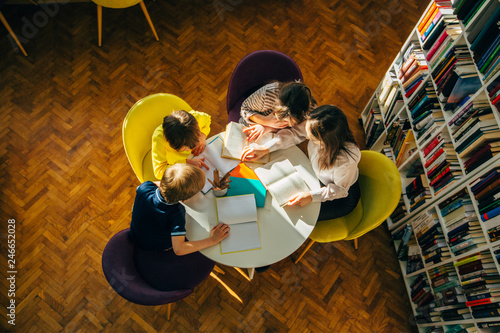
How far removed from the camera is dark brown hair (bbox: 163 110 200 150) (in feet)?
6.17

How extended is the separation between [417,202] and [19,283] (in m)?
3.08

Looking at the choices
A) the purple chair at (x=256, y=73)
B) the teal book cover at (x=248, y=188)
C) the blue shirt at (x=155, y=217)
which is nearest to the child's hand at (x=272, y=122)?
the purple chair at (x=256, y=73)

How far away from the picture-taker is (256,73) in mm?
2400

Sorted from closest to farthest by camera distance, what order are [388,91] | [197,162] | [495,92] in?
1. [495,92]
2. [197,162]
3. [388,91]

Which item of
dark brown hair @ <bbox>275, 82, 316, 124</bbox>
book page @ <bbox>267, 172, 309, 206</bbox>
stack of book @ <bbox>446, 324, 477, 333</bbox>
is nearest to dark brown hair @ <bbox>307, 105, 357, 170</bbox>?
dark brown hair @ <bbox>275, 82, 316, 124</bbox>

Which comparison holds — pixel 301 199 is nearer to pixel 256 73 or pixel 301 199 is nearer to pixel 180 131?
pixel 180 131

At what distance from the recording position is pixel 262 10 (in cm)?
366

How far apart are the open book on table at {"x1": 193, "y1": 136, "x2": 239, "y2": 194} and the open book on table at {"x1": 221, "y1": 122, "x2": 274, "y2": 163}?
0.03m

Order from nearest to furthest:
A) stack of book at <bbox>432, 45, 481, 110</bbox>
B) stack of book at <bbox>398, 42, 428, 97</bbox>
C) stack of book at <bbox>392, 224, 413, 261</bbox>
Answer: stack of book at <bbox>432, 45, 481, 110</bbox>
stack of book at <bbox>398, 42, 428, 97</bbox>
stack of book at <bbox>392, 224, 413, 261</bbox>

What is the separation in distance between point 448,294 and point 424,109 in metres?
1.28

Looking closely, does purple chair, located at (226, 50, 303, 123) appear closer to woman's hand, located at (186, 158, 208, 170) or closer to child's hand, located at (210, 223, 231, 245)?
woman's hand, located at (186, 158, 208, 170)

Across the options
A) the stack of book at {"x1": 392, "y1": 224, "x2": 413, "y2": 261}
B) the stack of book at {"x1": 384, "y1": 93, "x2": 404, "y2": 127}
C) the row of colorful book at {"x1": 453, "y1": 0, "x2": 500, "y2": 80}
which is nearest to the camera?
the row of colorful book at {"x1": 453, "y1": 0, "x2": 500, "y2": 80}

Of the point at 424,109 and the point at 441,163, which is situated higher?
the point at 424,109

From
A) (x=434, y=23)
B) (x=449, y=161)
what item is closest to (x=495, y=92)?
(x=449, y=161)
